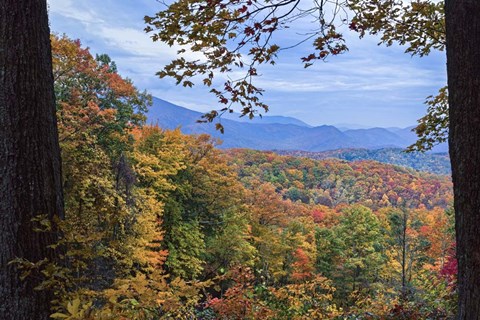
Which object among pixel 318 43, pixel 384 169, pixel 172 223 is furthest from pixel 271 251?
pixel 384 169

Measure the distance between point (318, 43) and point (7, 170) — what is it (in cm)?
246

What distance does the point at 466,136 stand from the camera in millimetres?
2043

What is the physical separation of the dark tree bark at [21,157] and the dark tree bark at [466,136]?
2244mm

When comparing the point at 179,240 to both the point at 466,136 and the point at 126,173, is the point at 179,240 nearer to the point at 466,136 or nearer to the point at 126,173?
the point at 126,173

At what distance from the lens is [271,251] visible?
1048 inches

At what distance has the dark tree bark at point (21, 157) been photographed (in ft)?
6.78

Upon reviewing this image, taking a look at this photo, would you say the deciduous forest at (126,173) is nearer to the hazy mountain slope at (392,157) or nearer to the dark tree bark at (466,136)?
the dark tree bark at (466,136)

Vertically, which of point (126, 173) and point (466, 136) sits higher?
point (466, 136)

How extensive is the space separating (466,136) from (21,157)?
2354 millimetres

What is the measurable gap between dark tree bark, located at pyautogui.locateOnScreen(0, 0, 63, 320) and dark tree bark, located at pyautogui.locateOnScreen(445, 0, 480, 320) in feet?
7.36

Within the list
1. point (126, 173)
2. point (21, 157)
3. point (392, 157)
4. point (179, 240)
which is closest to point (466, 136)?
point (21, 157)

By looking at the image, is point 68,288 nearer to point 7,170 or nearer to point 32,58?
point 7,170

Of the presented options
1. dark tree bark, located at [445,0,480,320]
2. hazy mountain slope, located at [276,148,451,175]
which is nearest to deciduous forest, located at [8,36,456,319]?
dark tree bark, located at [445,0,480,320]

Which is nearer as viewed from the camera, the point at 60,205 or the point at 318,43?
the point at 60,205
